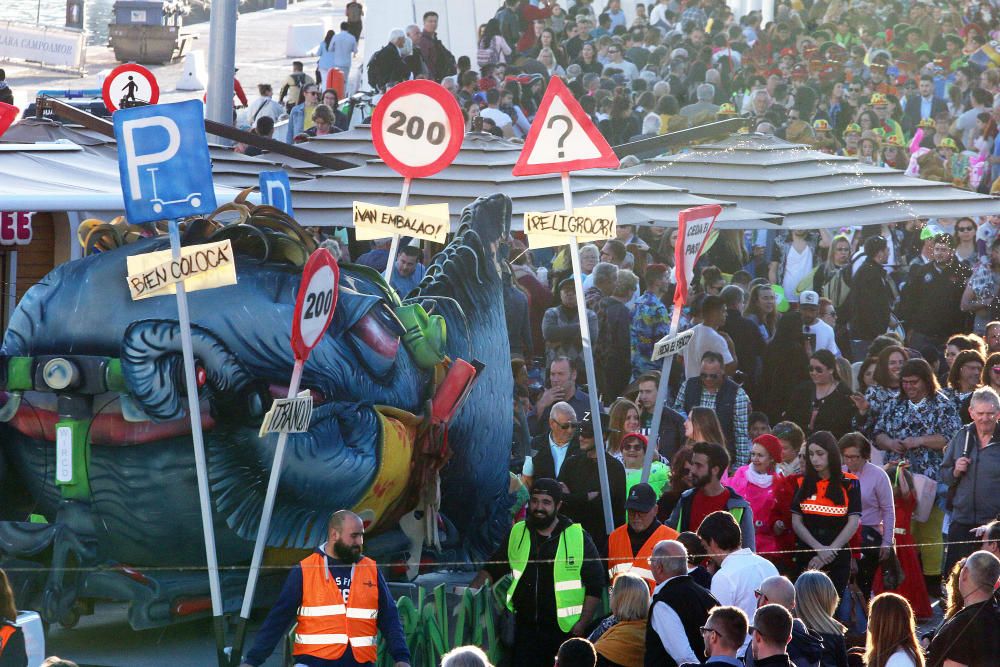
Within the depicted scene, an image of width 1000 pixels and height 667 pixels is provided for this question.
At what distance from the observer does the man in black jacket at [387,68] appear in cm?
1952

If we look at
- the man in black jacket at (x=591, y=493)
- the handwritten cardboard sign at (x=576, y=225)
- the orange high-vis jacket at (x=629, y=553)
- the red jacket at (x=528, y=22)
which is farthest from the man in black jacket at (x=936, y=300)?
the red jacket at (x=528, y=22)

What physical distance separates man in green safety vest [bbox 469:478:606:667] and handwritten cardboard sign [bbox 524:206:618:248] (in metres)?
1.97

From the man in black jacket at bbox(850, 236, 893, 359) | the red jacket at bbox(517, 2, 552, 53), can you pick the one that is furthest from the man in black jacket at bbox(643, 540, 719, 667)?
the red jacket at bbox(517, 2, 552, 53)

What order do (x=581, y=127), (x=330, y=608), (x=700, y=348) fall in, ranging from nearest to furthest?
(x=330, y=608) < (x=581, y=127) < (x=700, y=348)

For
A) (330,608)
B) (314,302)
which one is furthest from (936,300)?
(330,608)

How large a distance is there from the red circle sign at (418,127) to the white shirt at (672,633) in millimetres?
3763

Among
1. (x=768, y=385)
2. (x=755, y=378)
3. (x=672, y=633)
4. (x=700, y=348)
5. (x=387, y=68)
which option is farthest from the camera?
(x=387, y=68)

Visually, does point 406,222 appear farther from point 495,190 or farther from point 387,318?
point 495,190

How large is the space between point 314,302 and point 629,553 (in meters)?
1.90

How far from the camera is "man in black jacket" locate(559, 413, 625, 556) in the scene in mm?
8594

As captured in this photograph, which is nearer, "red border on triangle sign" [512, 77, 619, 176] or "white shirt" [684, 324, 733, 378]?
"red border on triangle sign" [512, 77, 619, 176]

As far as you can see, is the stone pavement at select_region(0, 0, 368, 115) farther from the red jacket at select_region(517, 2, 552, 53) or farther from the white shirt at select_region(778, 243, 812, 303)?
the white shirt at select_region(778, 243, 812, 303)

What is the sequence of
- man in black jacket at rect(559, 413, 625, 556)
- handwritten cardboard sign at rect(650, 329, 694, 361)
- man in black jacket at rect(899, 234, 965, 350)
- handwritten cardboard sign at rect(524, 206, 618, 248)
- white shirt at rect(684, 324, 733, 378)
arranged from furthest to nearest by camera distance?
1. man in black jacket at rect(899, 234, 965, 350)
2. white shirt at rect(684, 324, 733, 378)
3. handwritten cardboard sign at rect(524, 206, 618, 248)
4. handwritten cardboard sign at rect(650, 329, 694, 361)
5. man in black jacket at rect(559, 413, 625, 556)

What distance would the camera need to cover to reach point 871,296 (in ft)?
45.6
